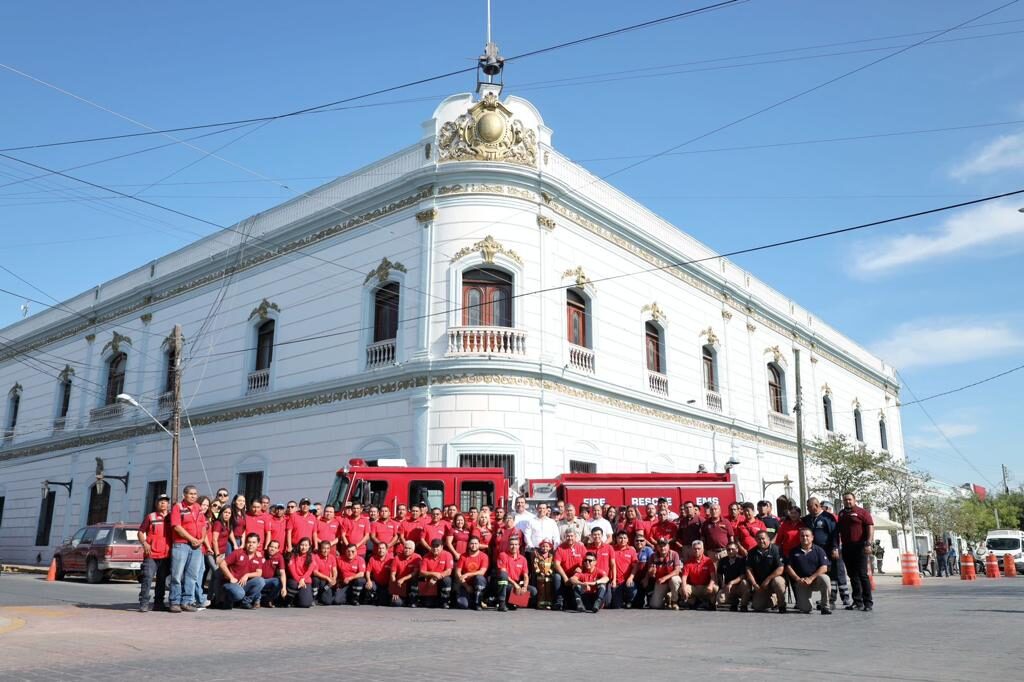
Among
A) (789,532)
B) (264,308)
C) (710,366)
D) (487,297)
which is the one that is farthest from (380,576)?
(710,366)

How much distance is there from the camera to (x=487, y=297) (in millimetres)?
23953

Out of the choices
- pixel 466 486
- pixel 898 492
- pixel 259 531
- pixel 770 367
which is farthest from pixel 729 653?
pixel 898 492

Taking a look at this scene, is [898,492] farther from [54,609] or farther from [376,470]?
[54,609]

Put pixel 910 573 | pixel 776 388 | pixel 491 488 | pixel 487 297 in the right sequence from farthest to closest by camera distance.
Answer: pixel 776 388 → pixel 910 573 → pixel 487 297 → pixel 491 488

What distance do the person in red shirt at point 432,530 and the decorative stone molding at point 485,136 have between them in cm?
1181

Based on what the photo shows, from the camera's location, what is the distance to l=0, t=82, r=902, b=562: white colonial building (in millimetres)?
23312

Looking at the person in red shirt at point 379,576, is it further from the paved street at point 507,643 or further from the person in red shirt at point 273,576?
the person in red shirt at point 273,576

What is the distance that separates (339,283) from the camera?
86.9 feet

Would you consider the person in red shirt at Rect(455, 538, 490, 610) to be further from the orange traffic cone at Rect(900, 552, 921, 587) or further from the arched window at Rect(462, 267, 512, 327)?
the orange traffic cone at Rect(900, 552, 921, 587)

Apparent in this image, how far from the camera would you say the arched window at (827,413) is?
41.7 meters

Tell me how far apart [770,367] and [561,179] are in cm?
1670

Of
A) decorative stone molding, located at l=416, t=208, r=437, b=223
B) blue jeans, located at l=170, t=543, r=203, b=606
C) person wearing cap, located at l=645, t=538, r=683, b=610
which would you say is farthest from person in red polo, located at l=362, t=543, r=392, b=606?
decorative stone molding, located at l=416, t=208, r=437, b=223

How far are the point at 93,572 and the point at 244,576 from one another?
11.9 m

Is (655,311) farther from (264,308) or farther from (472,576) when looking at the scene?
(472,576)
